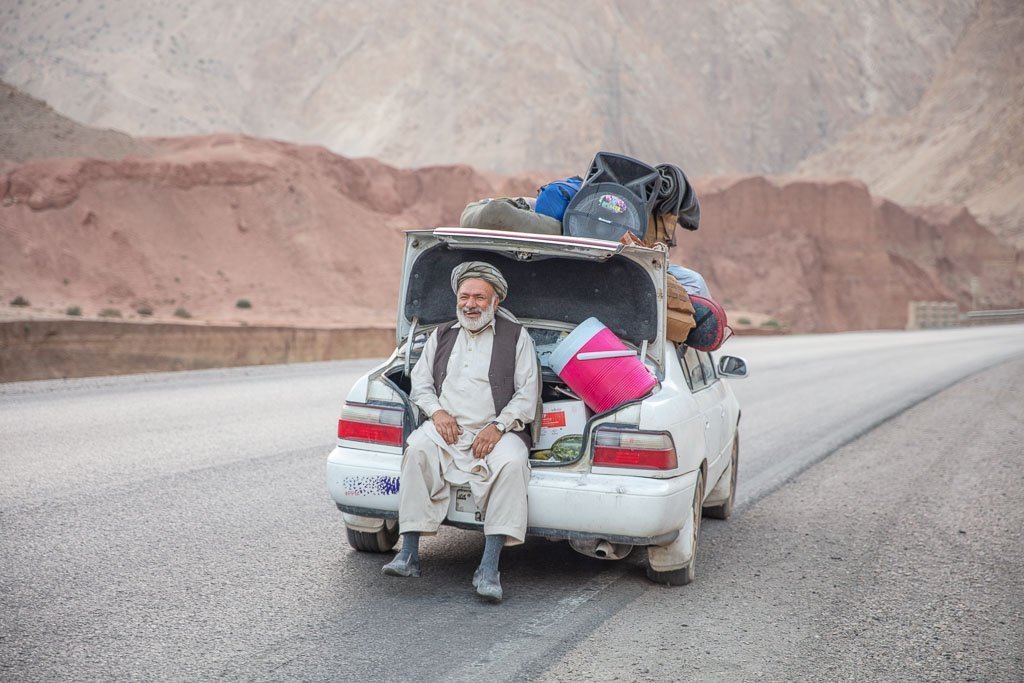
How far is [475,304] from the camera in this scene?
5207mm

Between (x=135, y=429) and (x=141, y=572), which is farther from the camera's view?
(x=135, y=429)

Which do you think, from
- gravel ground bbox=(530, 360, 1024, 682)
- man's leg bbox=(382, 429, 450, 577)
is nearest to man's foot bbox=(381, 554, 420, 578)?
man's leg bbox=(382, 429, 450, 577)

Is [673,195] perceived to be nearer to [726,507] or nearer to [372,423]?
[726,507]

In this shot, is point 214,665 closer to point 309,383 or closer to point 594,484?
point 594,484

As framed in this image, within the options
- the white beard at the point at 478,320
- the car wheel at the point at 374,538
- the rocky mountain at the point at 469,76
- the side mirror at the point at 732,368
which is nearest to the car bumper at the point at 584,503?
the car wheel at the point at 374,538

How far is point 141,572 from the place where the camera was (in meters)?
5.24

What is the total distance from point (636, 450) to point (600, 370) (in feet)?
1.57

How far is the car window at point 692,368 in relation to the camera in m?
6.05

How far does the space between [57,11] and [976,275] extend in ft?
267

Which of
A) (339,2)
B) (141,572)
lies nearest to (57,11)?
(339,2)

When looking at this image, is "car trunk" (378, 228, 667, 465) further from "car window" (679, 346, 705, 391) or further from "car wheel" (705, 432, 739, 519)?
"car wheel" (705, 432, 739, 519)

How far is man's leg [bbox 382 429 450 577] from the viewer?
4980 mm

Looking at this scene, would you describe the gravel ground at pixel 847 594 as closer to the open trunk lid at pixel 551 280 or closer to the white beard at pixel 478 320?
the open trunk lid at pixel 551 280

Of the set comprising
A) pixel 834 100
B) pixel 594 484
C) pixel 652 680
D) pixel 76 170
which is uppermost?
pixel 834 100
